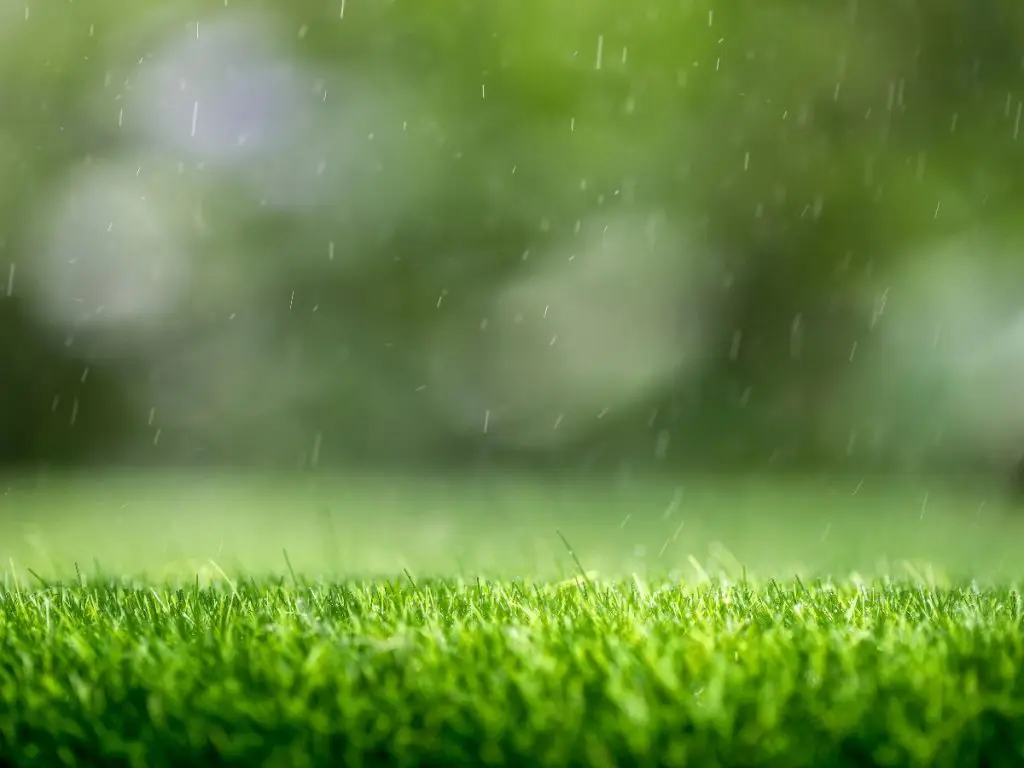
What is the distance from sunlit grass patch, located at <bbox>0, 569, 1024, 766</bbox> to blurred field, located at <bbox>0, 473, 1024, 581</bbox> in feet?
4.52

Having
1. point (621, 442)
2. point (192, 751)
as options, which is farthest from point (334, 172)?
point (192, 751)

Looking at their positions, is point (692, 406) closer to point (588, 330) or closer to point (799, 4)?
point (588, 330)

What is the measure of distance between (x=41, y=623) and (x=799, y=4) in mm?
9732

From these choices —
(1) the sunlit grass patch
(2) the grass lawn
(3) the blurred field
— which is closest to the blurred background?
(3) the blurred field

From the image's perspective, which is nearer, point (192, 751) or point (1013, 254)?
point (192, 751)

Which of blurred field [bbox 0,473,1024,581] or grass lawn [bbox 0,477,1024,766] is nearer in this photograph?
grass lawn [bbox 0,477,1024,766]

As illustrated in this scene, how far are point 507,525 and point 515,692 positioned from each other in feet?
19.3

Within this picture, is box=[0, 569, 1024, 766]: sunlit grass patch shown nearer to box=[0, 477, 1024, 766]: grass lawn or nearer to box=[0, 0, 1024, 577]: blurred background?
box=[0, 477, 1024, 766]: grass lawn

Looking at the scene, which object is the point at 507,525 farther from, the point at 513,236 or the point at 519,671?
the point at 519,671

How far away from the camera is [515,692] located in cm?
225

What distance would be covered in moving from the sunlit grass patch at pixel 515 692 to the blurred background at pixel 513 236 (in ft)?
27.2

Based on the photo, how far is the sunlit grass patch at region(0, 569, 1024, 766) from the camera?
6.95 feet

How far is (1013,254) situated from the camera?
34.3 feet

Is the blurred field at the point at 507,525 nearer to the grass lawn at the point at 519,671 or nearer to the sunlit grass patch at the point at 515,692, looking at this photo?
the grass lawn at the point at 519,671
